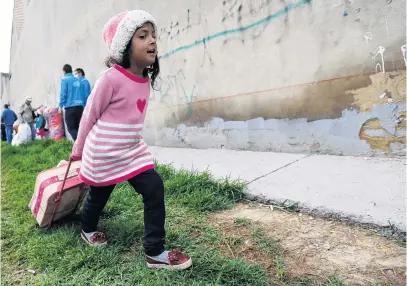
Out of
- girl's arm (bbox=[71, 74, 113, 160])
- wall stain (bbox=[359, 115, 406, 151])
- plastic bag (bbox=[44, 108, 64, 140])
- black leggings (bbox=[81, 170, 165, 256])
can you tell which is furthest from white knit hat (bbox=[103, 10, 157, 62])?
plastic bag (bbox=[44, 108, 64, 140])

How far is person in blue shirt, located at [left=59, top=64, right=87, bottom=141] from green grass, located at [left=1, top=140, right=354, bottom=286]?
10.5ft

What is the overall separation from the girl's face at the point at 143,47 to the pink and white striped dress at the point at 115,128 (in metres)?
0.09

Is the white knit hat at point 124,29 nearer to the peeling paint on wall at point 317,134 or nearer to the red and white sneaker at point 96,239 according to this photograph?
the red and white sneaker at point 96,239

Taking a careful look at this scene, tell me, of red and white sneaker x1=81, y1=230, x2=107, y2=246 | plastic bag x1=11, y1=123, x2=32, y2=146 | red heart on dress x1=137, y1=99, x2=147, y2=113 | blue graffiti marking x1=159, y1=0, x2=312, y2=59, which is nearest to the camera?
red heart on dress x1=137, y1=99, x2=147, y2=113

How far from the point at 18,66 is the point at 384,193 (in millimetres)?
20060

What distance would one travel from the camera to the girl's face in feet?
5.70

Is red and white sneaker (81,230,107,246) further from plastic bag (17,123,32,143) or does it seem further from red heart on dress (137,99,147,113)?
plastic bag (17,123,32,143)

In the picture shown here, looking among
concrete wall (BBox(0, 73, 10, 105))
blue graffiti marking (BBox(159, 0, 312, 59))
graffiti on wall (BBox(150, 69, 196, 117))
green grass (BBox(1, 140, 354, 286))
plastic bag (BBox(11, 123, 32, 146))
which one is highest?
concrete wall (BBox(0, 73, 10, 105))

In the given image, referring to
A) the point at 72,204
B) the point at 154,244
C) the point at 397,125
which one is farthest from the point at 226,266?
the point at 397,125

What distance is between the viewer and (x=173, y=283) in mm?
1542

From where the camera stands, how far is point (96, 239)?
6.50 feet

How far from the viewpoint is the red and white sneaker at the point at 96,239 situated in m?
1.96

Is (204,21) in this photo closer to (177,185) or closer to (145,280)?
(177,185)

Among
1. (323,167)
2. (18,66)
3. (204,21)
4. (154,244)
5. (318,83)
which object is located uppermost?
(18,66)
